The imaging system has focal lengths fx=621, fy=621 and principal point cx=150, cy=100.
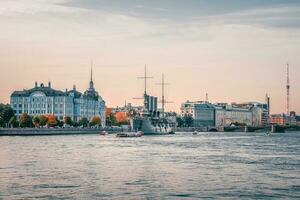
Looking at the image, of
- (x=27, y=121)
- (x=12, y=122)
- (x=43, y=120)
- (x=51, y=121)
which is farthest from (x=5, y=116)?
(x=51, y=121)

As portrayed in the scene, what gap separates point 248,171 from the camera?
42250mm

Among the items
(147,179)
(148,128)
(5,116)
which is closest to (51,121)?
(5,116)

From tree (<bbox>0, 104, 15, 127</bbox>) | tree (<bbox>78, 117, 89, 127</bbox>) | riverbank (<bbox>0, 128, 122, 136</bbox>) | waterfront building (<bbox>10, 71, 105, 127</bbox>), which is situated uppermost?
waterfront building (<bbox>10, 71, 105, 127</bbox>)

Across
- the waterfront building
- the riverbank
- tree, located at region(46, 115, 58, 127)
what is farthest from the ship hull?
the waterfront building

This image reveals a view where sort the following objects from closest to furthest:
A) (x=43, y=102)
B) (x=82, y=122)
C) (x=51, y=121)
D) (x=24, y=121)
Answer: (x=24, y=121), (x=51, y=121), (x=82, y=122), (x=43, y=102)

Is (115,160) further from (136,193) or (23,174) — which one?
(136,193)

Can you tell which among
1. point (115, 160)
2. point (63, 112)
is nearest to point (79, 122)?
point (63, 112)

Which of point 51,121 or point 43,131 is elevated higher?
point 51,121

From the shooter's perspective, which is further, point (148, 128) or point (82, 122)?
point (82, 122)

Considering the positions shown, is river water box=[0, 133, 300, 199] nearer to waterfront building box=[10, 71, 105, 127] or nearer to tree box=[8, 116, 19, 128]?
tree box=[8, 116, 19, 128]

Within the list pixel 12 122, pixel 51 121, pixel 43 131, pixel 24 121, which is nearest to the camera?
pixel 43 131

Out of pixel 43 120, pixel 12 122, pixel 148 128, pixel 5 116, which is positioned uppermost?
pixel 5 116

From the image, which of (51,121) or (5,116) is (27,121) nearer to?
(5,116)

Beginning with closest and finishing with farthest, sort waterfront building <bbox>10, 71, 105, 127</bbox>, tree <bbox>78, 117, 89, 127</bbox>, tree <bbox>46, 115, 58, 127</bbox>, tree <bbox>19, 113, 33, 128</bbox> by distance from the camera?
tree <bbox>19, 113, 33, 128</bbox> < tree <bbox>46, 115, 58, 127</bbox> < tree <bbox>78, 117, 89, 127</bbox> < waterfront building <bbox>10, 71, 105, 127</bbox>
